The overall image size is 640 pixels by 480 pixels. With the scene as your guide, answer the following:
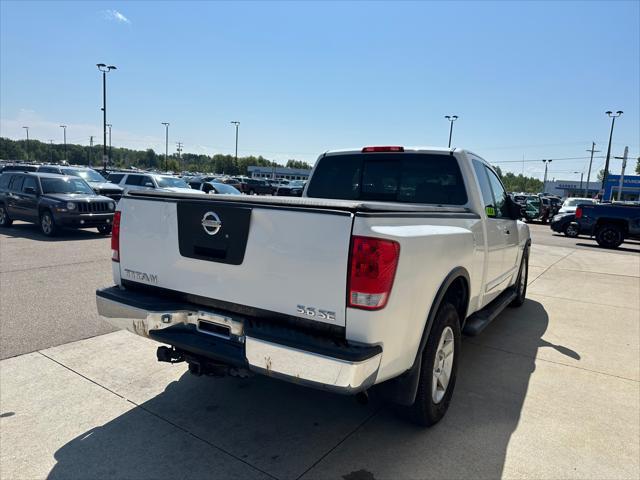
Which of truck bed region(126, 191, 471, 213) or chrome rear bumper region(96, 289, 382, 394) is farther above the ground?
truck bed region(126, 191, 471, 213)

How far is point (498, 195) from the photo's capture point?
4812 mm

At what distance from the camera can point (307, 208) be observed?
234 cm

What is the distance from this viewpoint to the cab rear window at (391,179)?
Result: 406 cm

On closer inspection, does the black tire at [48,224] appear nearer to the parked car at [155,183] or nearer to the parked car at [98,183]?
the parked car at [98,183]

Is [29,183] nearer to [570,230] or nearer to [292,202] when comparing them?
[292,202]

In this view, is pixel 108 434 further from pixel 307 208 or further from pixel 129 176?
pixel 129 176

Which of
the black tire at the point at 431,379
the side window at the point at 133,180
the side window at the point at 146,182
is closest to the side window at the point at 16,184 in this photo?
the side window at the point at 146,182

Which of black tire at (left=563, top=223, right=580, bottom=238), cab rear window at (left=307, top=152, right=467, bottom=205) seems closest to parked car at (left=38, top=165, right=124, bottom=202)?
cab rear window at (left=307, top=152, right=467, bottom=205)

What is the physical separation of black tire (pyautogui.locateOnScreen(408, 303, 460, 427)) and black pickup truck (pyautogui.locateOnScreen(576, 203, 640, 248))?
50.7 ft

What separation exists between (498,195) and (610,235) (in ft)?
46.1

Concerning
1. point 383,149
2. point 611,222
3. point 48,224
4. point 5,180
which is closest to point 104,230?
point 48,224

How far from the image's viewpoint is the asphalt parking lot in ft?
8.70

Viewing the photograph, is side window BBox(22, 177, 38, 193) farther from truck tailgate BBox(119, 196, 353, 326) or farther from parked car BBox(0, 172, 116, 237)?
truck tailgate BBox(119, 196, 353, 326)

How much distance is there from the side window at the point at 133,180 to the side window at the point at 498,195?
1544 centimetres
